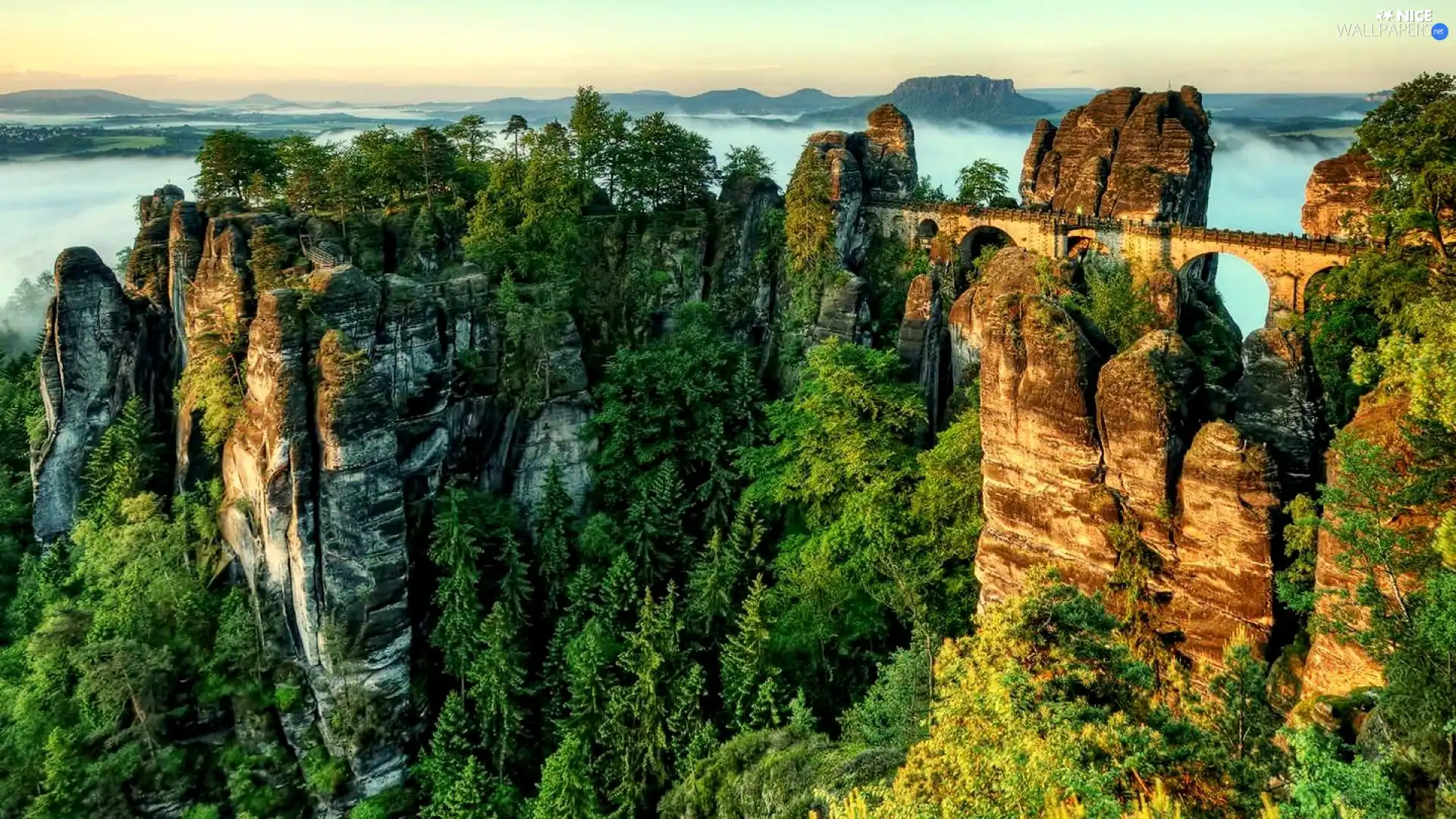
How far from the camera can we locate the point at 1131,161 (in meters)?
37.8

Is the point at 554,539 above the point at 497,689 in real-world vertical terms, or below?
above

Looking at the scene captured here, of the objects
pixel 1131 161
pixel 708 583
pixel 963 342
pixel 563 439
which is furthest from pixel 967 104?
pixel 708 583

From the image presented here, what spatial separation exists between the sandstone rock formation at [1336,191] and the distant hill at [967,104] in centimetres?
11580

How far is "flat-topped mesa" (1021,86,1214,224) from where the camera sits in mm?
36562

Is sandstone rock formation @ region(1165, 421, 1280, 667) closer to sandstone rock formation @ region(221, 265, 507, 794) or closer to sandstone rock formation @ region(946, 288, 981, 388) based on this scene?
sandstone rock formation @ region(946, 288, 981, 388)

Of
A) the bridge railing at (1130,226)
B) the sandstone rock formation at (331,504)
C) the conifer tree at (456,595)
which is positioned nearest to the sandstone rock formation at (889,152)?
the bridge railing at (1130,226)

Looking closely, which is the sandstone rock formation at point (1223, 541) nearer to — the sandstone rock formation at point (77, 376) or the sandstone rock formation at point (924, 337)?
the sandstone rock formation at point (924, 337)

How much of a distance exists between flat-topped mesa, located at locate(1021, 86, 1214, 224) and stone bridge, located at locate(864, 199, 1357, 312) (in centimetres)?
98

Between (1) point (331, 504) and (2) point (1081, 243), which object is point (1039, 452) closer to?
(1) point (331, 504)

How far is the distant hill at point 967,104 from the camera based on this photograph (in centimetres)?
14475

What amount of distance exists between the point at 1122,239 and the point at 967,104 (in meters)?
121

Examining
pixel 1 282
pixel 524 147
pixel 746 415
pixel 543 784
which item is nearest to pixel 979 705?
pixel 543 784

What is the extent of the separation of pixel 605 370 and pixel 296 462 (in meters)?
11.8

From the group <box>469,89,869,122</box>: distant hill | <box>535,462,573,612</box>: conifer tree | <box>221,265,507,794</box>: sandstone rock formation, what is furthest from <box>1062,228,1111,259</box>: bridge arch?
<box>469,89,869,122</box>: distant hill
